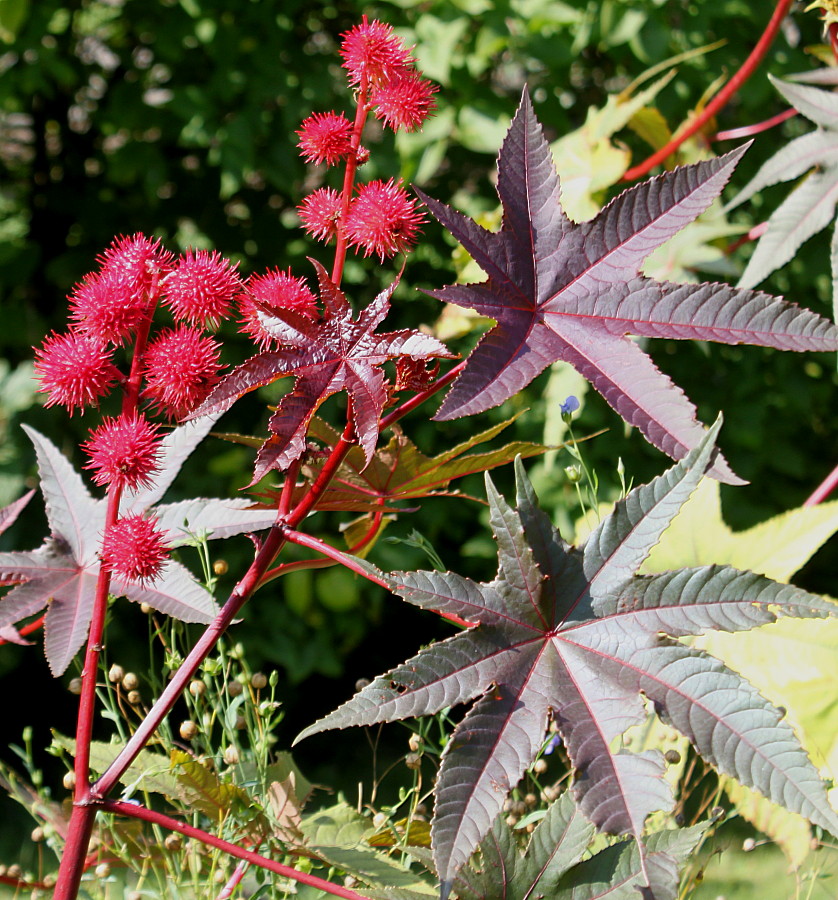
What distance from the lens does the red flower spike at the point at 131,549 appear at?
561mm

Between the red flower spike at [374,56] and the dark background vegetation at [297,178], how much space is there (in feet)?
3.95

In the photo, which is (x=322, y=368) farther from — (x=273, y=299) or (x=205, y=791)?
(x=205, y=791)

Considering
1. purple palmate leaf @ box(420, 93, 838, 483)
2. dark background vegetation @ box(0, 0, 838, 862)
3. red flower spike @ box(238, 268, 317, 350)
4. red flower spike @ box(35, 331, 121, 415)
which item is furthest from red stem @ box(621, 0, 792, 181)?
red flower spike @ box(35, 331, 121, 415)

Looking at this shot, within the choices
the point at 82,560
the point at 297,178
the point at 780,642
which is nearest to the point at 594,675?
the point at 82,560

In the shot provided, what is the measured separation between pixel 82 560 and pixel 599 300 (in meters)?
0.47

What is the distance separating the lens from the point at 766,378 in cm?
228

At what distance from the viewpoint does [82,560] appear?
0.79 m

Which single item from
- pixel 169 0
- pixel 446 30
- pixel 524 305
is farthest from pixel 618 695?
pixel 169 0

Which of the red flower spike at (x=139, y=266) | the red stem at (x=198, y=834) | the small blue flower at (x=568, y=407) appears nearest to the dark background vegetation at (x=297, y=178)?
the small blue flower at (x=568, y=407)

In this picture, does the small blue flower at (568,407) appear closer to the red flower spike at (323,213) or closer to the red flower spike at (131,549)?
the red flower spike at (323,213)

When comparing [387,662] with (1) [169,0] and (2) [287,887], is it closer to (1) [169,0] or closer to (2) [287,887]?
(1) [169,0]

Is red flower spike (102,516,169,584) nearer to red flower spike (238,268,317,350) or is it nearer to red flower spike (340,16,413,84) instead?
red flower spike (238,268,317,350)

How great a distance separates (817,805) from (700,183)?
1.28 ft

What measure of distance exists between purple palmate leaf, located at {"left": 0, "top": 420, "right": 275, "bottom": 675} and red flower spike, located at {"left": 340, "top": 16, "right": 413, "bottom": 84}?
29 centimetres
